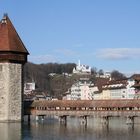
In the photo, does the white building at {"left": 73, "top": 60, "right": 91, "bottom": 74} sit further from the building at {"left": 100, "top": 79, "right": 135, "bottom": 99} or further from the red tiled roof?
the red tiled roof

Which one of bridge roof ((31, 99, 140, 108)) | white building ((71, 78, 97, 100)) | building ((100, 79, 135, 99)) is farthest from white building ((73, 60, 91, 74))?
bridge roof ((31, 99, 140, 108))

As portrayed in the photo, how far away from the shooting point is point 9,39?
4919 cm

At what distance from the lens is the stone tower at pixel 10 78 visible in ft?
158

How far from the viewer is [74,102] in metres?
52.9

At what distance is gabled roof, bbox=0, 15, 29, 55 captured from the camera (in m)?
48.8

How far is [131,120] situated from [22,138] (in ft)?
62.0

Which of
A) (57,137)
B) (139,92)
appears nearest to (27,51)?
(57,137)

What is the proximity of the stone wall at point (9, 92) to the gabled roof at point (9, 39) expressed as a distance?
4.82 ft

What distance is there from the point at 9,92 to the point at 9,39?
4897 millimetres

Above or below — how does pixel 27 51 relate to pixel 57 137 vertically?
above

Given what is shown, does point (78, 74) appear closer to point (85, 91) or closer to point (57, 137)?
point (85, 91)

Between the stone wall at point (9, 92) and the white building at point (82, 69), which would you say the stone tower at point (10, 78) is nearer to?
→ the stone wall at point (9, 92)

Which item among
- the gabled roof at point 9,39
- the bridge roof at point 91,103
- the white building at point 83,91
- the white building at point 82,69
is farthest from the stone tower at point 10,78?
the white building at point 82,69

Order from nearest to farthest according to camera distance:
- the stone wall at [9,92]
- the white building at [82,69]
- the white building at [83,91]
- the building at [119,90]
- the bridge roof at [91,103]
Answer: the stone wall at [9,92], the bridge roof at [91,103], the building at [119,90], the white building at [83,91], the white building at [82,69]
